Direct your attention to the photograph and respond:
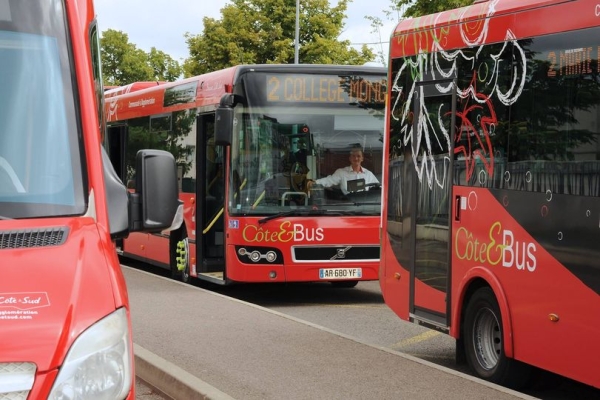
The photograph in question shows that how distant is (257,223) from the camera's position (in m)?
15.8

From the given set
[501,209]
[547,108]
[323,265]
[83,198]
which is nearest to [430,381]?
[501,209]

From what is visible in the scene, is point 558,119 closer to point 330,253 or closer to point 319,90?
point 330,253

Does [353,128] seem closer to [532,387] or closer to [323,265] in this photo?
[323,265]

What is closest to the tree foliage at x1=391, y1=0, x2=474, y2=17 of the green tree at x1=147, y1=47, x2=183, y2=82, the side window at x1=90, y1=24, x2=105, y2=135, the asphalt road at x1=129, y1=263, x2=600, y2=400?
the asphalt road at x1=129, y1=263, x2=600, y2=400

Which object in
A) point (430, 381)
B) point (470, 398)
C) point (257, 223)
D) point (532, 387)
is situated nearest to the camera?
point (470, 398)

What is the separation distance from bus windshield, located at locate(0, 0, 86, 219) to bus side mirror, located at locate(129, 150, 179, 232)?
A: 0.29 meters

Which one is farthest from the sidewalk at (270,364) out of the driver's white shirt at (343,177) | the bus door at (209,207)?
the bus door at (209,207)

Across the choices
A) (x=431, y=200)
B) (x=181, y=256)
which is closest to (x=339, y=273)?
(x=181, y=256)

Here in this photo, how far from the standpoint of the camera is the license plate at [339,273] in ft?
52.2

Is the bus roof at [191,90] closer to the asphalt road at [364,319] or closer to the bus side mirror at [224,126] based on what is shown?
the bus side mirror at [224,126]

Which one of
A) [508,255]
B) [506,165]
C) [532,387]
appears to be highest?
[506,165]

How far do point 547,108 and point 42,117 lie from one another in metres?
4.34

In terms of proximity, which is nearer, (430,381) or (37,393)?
(37,393)

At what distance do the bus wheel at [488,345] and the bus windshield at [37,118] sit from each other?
16.1 feet
